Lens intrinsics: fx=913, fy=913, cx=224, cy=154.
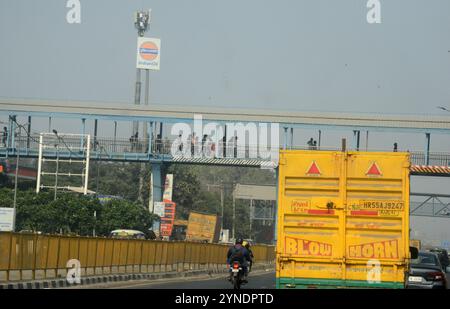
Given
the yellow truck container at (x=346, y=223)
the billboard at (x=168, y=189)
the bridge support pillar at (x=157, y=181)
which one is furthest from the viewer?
the billboard at (x=168, y=189)

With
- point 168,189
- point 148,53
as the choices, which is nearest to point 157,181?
point 168,189

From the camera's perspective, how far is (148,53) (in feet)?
275

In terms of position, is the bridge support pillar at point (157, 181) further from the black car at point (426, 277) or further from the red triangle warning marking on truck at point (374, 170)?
the red triangle warning marking on truck at point (374, 170)

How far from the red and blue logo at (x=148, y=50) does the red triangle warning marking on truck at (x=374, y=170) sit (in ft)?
225

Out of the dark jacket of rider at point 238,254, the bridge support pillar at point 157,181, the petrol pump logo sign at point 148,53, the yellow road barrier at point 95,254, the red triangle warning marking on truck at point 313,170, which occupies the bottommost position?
the yellow road barrier at point 95,254

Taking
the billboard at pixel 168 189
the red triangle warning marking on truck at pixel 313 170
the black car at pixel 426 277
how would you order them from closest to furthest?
1. the red triangle warning marking on truck at pixel 313 170
2. the black car at pixel 426 277
3. the billboard at pixel 168 189

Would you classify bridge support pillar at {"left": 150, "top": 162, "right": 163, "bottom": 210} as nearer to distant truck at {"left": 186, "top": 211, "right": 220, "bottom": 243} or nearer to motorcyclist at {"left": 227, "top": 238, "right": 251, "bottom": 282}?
distant truck at {"left": 186, "top": 211, "right": 220, "bottom": 243}

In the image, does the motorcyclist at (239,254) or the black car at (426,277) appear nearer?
the motorcyclist at (239,254)

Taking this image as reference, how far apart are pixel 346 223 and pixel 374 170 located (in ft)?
3.45

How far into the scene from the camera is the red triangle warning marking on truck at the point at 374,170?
1603 cm

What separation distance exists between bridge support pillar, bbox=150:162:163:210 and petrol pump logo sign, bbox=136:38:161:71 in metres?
22.4

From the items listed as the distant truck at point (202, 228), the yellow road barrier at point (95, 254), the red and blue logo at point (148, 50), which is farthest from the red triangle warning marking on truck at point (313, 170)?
the red and blue logo at point (148, 50)

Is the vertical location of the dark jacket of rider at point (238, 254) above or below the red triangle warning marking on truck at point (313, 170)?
below

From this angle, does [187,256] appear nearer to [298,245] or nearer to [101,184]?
[298,245]
